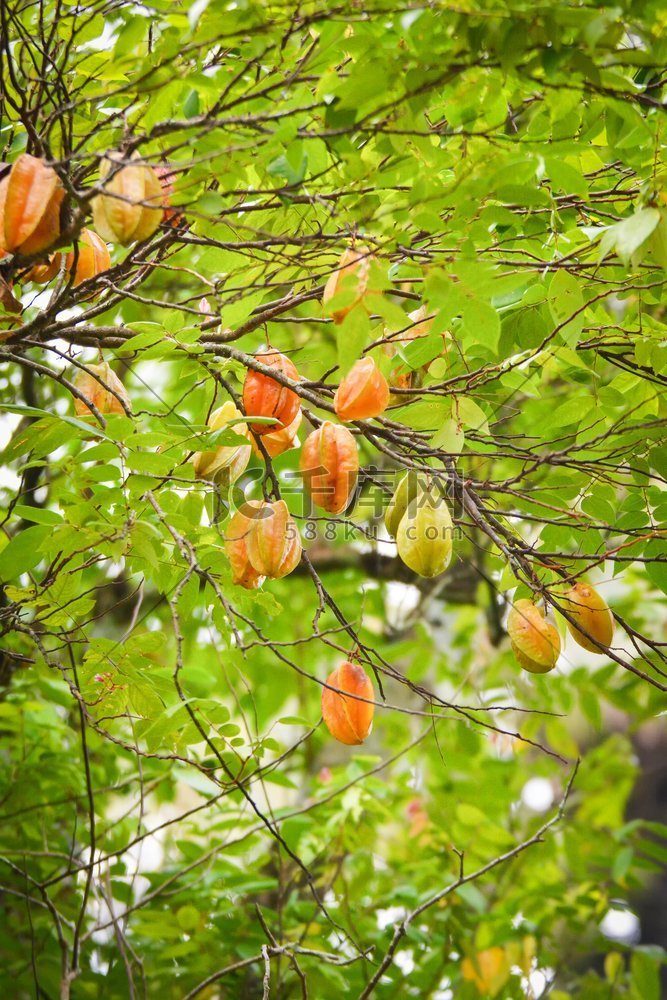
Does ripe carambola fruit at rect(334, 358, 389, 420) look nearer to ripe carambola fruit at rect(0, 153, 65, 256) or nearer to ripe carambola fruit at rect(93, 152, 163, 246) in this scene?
ripe carambola fruit at rect(93, 152, 163, 246)

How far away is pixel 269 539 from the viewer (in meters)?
1.63

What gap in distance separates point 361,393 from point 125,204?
0.49 metres

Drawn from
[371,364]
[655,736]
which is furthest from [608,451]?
[655,736]

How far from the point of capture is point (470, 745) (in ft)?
11.0

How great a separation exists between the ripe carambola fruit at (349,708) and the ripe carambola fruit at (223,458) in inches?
18.3

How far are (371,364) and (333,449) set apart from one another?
8.4 inches

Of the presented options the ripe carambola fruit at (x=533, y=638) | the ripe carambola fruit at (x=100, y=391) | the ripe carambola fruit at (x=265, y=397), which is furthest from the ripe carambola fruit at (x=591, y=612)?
the ripe carambola fruit at (x=100, y=391)

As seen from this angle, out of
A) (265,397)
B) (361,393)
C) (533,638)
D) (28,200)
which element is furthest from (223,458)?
(533,638)

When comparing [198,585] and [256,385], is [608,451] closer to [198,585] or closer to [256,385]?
[256,385]

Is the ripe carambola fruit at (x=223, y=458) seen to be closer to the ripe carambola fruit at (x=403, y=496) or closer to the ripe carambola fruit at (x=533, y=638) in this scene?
the ripe carambola fruit at (x=403, y=496)

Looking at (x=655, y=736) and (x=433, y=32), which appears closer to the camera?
(x=433, y=32)

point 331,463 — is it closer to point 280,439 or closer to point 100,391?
point 280,439

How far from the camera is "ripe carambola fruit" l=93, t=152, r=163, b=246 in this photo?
124 cm

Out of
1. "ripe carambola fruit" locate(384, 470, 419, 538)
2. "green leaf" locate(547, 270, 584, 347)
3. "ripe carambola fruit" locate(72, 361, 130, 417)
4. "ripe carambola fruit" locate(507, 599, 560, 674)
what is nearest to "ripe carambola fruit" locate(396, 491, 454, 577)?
"ripe carambola fruit" locate(384, 470, 419, 538)
